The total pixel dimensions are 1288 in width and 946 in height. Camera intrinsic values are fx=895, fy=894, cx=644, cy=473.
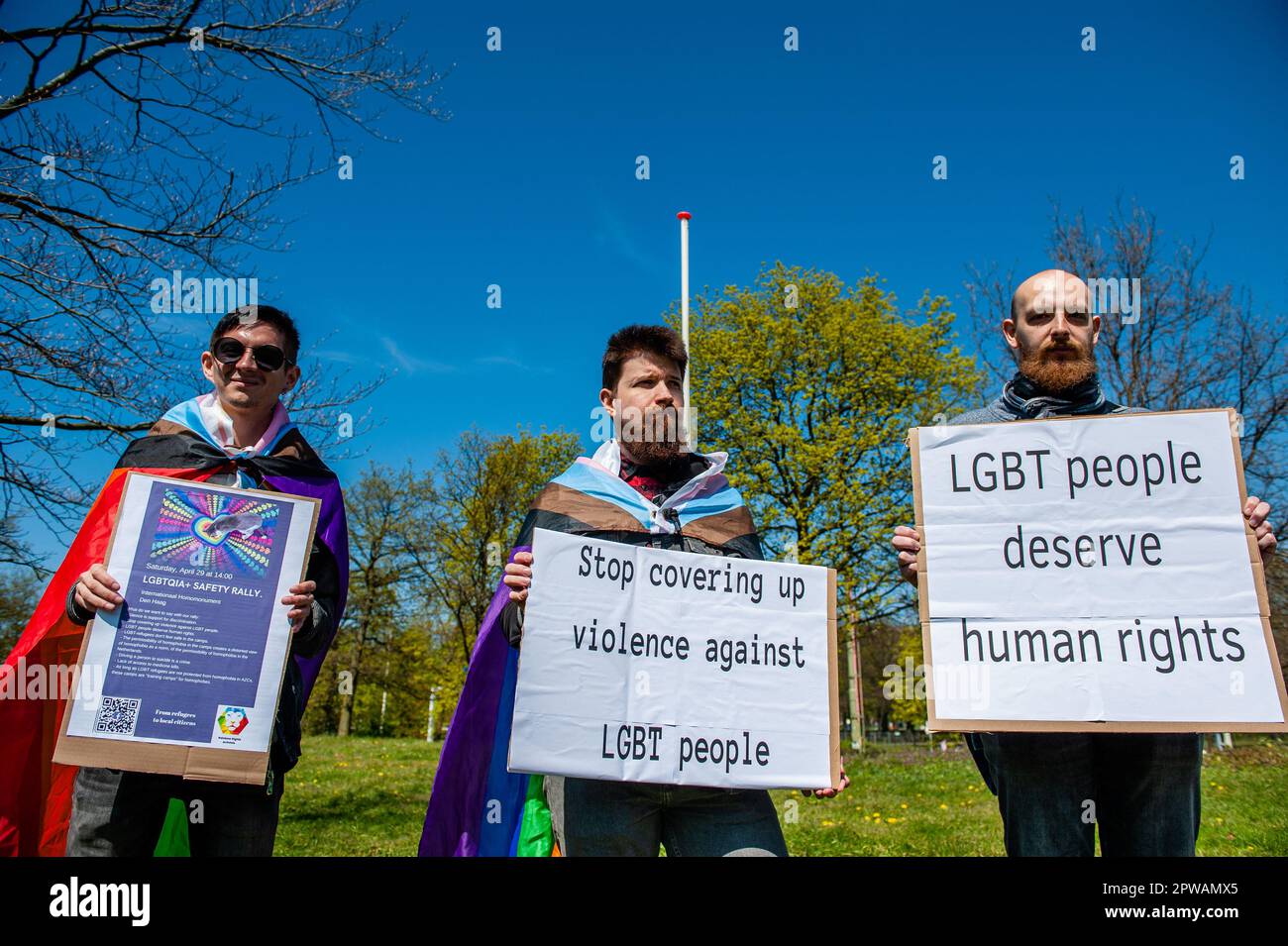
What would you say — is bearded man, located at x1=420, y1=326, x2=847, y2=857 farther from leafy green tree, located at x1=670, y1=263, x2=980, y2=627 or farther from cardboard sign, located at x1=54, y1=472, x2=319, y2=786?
leafy green tree, located at x1=670, y1=263, x2=980, y2=627

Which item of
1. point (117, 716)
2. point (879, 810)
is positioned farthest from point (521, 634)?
point (879, 810)

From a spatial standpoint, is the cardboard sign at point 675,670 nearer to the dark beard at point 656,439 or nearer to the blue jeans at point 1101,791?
the dark beard at point 656,439

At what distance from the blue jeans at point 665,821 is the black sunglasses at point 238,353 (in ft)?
5.99

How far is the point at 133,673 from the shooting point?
9.29ft

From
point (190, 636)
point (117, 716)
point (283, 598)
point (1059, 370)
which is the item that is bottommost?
point (117, 716)

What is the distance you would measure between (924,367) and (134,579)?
70.2 ft

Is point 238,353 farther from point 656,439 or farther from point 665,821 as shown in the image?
point 665,821

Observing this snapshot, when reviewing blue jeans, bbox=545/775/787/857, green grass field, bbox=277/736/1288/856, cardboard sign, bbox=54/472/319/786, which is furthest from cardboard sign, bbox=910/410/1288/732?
cardboard sign, bbox=54/472/319/786

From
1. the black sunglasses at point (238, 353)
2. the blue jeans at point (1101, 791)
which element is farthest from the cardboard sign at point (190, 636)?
the blue jeans at point (1101, 791)

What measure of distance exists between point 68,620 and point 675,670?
2.23 meters

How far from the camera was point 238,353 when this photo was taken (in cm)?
317
